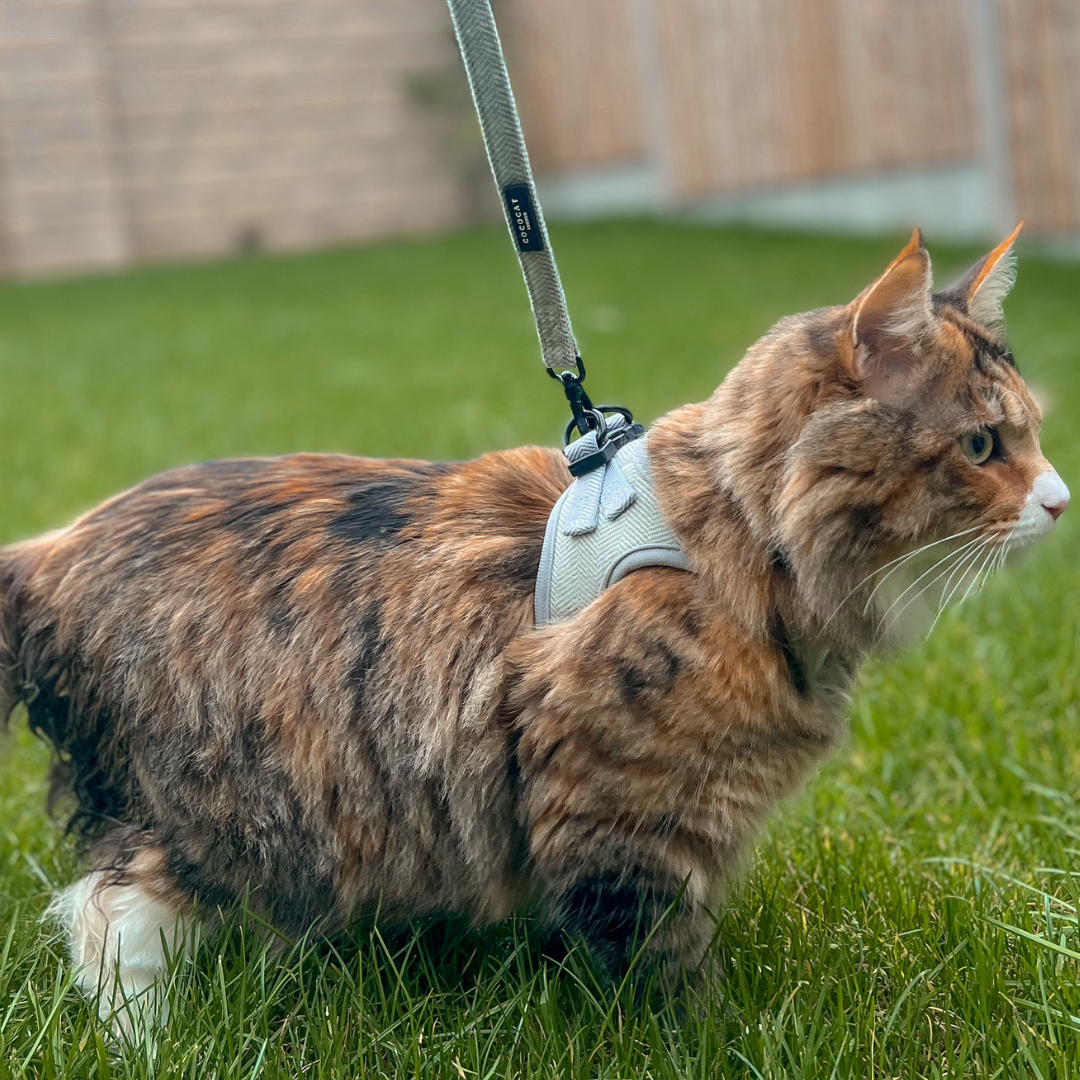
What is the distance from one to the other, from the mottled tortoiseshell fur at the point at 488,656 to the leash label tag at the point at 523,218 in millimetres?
267

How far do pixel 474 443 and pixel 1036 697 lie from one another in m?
2.57

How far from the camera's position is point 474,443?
4.61m

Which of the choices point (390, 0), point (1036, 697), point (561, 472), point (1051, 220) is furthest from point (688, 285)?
point (561, 472)

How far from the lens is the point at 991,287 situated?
4.80 feet

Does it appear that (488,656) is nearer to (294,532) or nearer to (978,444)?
(294,532)

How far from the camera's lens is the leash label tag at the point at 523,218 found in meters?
1.52

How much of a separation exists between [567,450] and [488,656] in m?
0.27

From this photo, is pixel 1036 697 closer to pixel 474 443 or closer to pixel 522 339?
pixel 474 443

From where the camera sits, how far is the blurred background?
8.38 meters

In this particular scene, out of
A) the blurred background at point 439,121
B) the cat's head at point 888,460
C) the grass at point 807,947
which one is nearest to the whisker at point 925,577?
the cat's head at point 888,460

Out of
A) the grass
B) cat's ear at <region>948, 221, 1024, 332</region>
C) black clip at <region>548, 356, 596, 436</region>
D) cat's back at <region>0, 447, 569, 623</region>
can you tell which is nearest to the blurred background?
the grass

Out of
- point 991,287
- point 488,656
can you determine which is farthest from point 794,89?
point 488,656

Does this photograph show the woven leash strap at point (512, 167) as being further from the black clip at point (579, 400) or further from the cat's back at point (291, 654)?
the cat's back at point (291, 654)

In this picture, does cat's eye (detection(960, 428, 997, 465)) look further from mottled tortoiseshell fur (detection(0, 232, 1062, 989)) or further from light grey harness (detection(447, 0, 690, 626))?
light grey harness (detection(447, 0, 690, 626))
